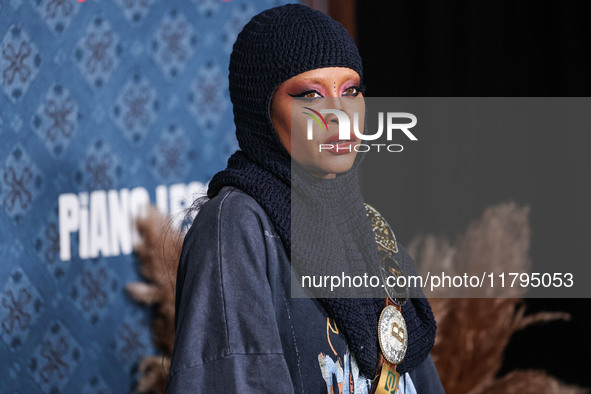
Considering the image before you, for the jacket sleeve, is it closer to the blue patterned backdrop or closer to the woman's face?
the woman's face

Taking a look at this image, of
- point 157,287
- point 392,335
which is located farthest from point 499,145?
point 392,335

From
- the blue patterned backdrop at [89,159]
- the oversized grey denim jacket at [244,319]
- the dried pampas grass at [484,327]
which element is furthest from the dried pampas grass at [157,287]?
the oversized grey denim jacket at [244,319]

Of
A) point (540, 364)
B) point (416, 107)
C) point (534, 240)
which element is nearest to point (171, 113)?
point (416, 107)

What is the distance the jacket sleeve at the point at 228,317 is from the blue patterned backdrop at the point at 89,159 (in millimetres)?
817

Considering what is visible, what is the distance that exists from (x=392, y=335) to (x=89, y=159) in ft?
3.23

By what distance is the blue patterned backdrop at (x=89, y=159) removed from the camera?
1.73 metres

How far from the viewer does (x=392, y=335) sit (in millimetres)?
1150

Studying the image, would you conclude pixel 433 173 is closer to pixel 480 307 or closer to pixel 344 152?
pixel 480 307

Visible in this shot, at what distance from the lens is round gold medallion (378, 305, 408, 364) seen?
113 centimetres

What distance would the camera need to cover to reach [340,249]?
1144mm

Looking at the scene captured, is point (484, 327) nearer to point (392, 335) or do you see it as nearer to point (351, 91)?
point (392, 335)

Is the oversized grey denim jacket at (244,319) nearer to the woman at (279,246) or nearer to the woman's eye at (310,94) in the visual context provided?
the woman at (279,246)

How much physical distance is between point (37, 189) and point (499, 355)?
1.11 meters

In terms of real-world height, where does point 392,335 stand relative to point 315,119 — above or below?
below
